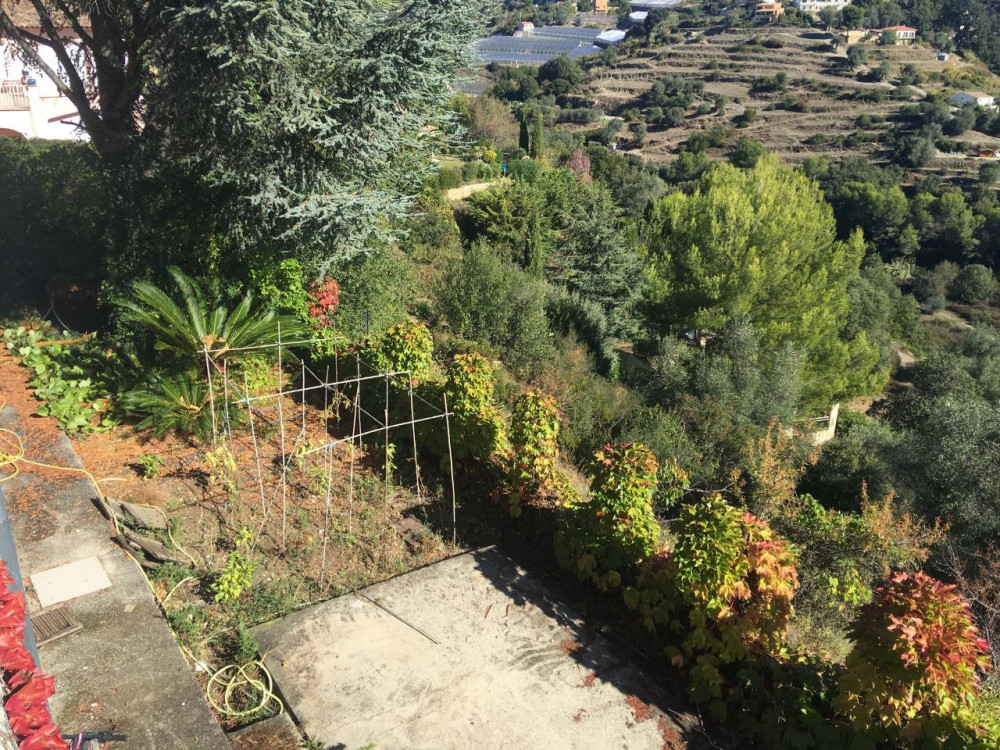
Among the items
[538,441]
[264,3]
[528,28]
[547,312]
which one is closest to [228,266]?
[264,3]

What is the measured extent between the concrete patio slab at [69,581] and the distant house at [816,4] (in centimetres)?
12090

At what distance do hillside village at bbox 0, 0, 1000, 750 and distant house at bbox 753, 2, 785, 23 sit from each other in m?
99.2

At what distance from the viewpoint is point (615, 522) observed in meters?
5.58

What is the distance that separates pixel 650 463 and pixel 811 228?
1655 cm

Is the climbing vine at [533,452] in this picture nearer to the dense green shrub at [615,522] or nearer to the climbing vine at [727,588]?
the dense green shrub at [615,522]

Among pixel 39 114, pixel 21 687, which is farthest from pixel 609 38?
pixel 21 687

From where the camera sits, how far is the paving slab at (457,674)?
15.4 feet

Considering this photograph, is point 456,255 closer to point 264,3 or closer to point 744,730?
point 264,3

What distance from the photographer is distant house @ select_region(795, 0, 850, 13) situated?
344 feet

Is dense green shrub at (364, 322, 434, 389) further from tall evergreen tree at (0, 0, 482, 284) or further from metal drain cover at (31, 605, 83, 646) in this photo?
metal drain cover at (31, 605, 83, 646)

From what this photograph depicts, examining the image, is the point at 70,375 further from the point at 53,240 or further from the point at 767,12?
the point at 767,12

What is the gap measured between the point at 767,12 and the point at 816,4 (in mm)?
11744

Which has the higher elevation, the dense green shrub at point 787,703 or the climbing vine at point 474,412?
the climbing vine at point 474,412

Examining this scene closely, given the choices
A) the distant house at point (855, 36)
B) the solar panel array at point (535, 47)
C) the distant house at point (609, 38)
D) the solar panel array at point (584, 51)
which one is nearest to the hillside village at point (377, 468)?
the solar panel array at point (584, 51)
